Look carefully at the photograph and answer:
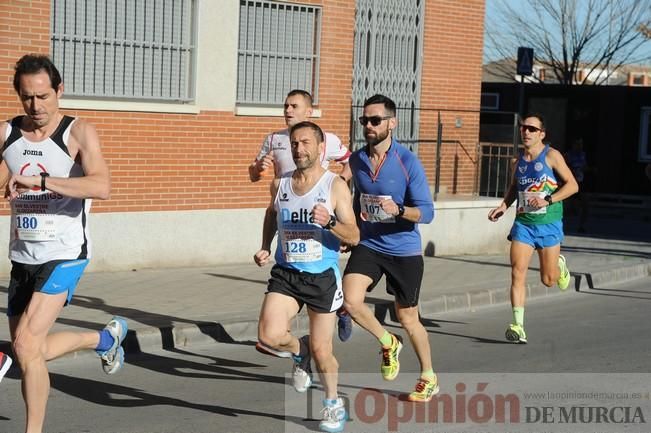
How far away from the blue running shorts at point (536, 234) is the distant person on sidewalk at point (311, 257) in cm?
384

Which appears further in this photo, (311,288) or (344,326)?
(344,326)

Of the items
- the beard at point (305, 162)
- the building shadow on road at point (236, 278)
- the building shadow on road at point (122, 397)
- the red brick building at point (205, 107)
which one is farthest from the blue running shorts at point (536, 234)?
the red brick building at point (205, 107)

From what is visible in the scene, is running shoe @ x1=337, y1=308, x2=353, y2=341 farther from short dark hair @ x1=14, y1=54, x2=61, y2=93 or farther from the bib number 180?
short dark hair @ x1=14, y1=54, x2=61, y2=93

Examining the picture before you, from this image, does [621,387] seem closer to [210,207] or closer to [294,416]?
[294,416]

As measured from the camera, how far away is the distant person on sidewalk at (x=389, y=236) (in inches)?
316

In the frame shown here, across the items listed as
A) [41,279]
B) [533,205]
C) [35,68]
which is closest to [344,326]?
[533,205]

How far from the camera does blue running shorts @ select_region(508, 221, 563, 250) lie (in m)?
10.8

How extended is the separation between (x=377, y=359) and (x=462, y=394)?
153 centimetres

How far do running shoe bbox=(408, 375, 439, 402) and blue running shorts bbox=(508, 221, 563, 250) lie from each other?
3041 millimetres

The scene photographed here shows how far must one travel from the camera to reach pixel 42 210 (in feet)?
21.4

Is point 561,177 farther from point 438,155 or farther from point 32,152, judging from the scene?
point 438,155

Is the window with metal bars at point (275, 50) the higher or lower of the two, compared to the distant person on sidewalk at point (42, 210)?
higher

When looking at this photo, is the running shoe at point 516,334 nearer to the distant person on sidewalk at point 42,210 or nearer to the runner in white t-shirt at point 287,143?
the runner in white t-shirt at point 287,143

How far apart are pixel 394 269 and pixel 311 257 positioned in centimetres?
114
